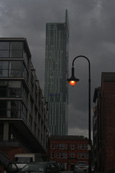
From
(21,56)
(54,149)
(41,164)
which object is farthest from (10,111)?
(54,149)

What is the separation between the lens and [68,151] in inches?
4906

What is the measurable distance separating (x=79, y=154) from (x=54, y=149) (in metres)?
9.44

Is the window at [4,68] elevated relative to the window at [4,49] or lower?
lower

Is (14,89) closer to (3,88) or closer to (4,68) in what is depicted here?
(3,88)

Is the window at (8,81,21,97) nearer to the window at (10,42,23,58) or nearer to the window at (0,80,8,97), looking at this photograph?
the window at (0,80,8,97)

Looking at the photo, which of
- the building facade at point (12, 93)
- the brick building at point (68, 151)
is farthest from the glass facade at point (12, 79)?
the brick building at point (68, 151)

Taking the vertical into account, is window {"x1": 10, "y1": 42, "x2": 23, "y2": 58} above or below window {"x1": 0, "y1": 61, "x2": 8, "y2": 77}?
above

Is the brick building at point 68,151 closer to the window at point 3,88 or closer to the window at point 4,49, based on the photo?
the window at point 3,88

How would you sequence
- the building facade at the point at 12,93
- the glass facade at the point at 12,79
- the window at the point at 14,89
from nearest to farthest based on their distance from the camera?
the building facade at the point at 12,93
the glass facade at the point at 12,79
the window at the point at 14,89

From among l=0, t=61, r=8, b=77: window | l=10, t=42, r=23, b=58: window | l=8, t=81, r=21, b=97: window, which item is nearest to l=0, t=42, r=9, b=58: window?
l=10, t=42, r=23, b=58: window

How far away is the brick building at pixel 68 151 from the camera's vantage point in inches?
4857

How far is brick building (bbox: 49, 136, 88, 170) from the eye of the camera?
405 ft

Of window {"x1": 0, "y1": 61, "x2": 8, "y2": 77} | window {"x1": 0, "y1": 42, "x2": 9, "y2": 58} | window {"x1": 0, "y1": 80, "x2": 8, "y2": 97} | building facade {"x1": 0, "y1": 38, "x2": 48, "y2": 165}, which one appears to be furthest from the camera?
window {"x1": 0, "y1": 42, "x2": 9, "y2": 58}

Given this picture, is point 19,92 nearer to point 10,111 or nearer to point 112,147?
point 10,111
